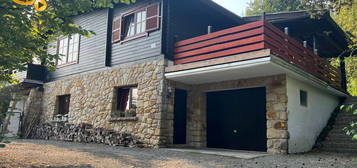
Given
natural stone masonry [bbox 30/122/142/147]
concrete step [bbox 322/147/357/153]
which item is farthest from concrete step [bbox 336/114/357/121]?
natural stone masonry [bbox 30/122/142/147]

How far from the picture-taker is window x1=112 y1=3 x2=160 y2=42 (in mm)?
9594

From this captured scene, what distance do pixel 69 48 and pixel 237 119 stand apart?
8.20 m

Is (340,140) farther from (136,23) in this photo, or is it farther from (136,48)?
(136,23)

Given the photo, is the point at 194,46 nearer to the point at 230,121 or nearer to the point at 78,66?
the point at 230,121

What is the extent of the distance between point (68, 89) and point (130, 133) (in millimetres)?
4733

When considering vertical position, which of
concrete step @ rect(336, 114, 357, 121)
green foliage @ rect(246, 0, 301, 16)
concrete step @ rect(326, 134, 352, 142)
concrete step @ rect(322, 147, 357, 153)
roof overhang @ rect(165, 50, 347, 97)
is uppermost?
green foliage @ rect(246, 0, 301, 16)

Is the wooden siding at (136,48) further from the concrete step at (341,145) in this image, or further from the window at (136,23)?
the concrete step at (341,145)

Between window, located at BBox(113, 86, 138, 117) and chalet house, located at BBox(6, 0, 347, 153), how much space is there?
0.12 ft

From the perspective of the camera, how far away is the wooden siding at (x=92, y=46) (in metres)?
11.5

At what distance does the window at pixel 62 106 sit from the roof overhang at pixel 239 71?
245 inches

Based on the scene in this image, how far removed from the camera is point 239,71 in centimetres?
807

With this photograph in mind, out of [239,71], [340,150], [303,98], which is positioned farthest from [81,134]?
[340,150]

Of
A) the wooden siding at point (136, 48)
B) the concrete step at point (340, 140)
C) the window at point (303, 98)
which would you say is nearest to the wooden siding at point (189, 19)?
the wooden siding at point (136, 48)

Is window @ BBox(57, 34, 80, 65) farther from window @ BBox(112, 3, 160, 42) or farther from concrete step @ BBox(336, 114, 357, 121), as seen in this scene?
concrete step @ BBox(336, 114, 357, 121)
